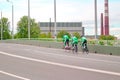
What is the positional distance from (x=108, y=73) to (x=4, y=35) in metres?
131

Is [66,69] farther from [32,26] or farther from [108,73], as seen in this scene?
[32,26]

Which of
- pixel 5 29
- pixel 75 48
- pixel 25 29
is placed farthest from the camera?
pixel 5 29

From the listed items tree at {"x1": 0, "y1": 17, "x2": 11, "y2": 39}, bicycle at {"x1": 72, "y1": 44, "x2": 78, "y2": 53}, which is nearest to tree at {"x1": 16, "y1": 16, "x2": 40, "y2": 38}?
tree at {"x1": 0, "y1": 17, "x2": 11, "y2": 39}

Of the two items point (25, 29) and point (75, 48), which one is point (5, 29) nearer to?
point (25, 29)

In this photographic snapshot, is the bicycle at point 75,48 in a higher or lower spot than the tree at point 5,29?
lower

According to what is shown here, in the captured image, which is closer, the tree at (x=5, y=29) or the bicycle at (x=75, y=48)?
the bicycle at (x=75, y=48)

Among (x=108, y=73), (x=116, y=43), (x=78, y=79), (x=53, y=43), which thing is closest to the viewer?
(x=78, y=79)

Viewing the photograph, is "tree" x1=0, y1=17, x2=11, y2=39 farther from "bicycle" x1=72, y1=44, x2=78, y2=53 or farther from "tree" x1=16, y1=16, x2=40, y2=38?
"bicycle" x1=72, y1=44, x2=78, y2=53

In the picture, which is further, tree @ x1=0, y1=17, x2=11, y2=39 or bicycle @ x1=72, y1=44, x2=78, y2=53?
tree @ x1=0, y1=17, x2=11, y2=39

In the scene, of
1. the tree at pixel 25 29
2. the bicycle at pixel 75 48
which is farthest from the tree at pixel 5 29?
the bicycle at pixel 75 48

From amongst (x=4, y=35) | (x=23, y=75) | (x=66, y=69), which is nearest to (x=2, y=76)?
(x=23, y=75)

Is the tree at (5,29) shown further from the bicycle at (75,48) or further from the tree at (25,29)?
the bicycle at (75,48)

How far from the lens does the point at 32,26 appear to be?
14625 centimetres

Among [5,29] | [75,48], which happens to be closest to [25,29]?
[5,29]
